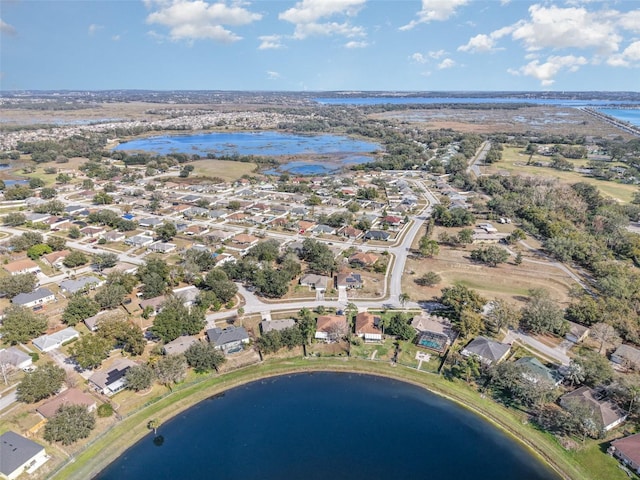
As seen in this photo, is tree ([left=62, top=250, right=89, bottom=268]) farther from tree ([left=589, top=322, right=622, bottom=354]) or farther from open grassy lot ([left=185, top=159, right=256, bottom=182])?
tree ([left=589, top=322, right=622, bottom=354])

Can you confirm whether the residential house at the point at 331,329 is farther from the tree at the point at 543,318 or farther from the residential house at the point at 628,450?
the residential house at the point at 628,450

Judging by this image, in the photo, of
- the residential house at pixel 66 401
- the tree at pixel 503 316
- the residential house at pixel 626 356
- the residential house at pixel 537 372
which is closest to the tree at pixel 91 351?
the residential house at pixel 66 401

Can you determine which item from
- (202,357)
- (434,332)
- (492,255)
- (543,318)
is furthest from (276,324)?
(492,255)

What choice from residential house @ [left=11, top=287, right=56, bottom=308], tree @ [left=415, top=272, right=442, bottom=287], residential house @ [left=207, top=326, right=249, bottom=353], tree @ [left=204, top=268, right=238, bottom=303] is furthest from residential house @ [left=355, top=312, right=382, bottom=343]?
residential house @ [left=11, top=287, right=56, bottom=308]

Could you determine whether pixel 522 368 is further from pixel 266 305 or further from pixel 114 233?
pixel 114 233

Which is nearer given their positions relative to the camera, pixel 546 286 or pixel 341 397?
pixel 341 397

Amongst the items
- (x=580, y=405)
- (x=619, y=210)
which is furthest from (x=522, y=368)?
(x=619, y=210)
